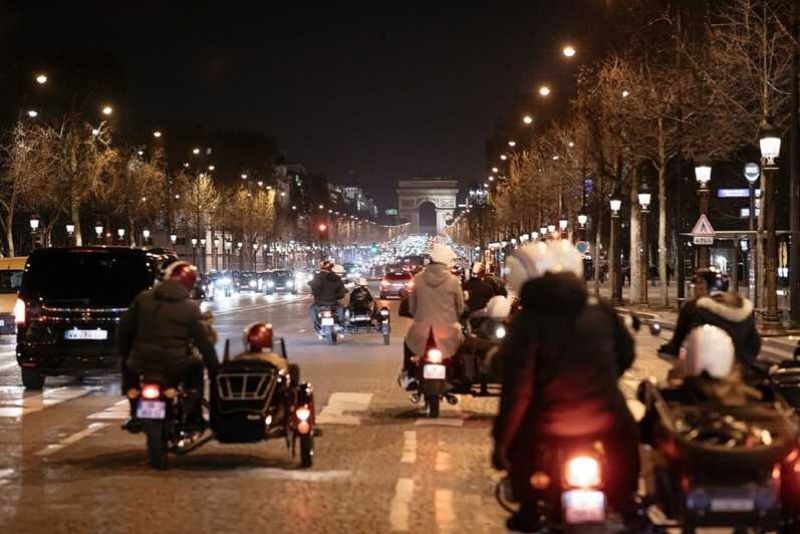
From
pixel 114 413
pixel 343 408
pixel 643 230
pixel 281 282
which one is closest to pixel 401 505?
pixel 343 408

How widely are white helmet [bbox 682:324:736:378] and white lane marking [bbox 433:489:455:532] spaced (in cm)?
255

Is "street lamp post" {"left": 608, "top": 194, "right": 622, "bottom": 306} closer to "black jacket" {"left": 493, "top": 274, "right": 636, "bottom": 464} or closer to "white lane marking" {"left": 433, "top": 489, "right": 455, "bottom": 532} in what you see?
"white lane marking" {"left": 433, "top": 489, "right": 455, "bottom": 532}

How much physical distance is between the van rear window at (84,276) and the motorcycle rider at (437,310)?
5610mm

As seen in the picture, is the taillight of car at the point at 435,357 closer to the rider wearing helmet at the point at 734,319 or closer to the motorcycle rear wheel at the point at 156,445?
the motorcycle rear wheel at the point at 156,445

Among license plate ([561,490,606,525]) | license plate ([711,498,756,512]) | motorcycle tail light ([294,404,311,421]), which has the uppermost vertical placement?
license plate ([561,490,606,525])

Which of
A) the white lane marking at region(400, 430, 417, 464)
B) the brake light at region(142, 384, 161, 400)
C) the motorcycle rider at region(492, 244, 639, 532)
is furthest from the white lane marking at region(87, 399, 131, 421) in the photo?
the motorcycle rider at region(492, 244, 639, 532)

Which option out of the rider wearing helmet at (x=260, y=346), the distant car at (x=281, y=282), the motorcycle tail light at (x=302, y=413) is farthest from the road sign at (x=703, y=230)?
the distant car at (x=281, y=282)

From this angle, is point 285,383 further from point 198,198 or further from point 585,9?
point 198,198

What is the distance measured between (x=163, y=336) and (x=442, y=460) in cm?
288

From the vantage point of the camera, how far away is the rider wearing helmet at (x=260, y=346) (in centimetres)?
1106

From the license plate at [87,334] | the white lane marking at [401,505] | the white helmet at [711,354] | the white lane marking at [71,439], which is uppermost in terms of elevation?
the white helmet at [711,354]

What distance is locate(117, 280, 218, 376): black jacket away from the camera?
1084 cm

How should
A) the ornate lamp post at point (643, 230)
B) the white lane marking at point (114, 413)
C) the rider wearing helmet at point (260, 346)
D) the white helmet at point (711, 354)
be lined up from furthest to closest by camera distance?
the ornate lamp post at point (643, 230) < the white lane marking at point (114, 413) < the rider wearing helmet at point (260, 346) < the white helmet at point (711, 354)

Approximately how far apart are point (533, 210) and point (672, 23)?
47751 mm
